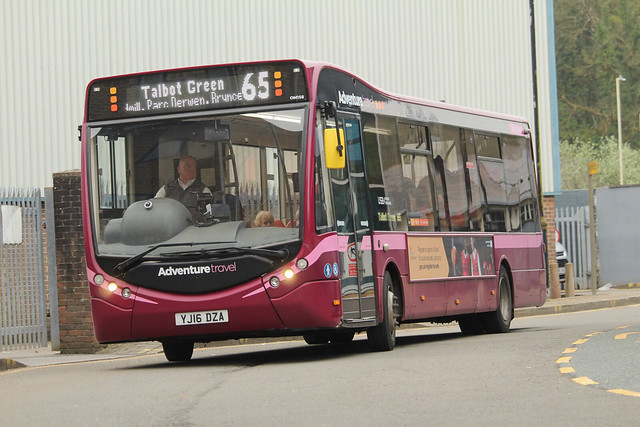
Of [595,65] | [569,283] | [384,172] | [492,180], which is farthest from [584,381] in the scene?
[595,65]

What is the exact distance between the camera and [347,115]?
49.6ft

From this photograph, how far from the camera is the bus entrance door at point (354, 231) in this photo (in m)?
14.6

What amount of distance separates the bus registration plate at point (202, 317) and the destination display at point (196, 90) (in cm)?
217

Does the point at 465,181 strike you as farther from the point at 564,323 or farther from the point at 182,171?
the point at 182,171

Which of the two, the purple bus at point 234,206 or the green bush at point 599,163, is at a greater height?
the green bush at point 599,163

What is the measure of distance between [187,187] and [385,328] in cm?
298

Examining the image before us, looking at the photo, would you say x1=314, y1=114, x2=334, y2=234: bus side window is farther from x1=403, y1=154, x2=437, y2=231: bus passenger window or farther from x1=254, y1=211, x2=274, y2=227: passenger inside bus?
x1=403, y1=154, x2=437, y2=231: bus passenger window

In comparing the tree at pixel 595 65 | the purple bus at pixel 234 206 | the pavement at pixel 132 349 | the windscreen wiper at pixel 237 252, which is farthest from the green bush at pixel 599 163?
the windscreen wiper at pixel 237 252

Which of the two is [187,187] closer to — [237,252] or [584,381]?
[237,252]

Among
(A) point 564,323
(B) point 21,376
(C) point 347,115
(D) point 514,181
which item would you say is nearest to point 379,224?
(C) point 347,115

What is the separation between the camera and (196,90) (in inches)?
572

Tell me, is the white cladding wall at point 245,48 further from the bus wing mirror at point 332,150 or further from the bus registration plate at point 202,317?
the bus wing mirror at point 332,150

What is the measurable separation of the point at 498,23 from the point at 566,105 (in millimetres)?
48547

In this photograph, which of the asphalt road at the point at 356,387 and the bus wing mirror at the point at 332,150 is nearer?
the asphalt road at the point at 356,387
